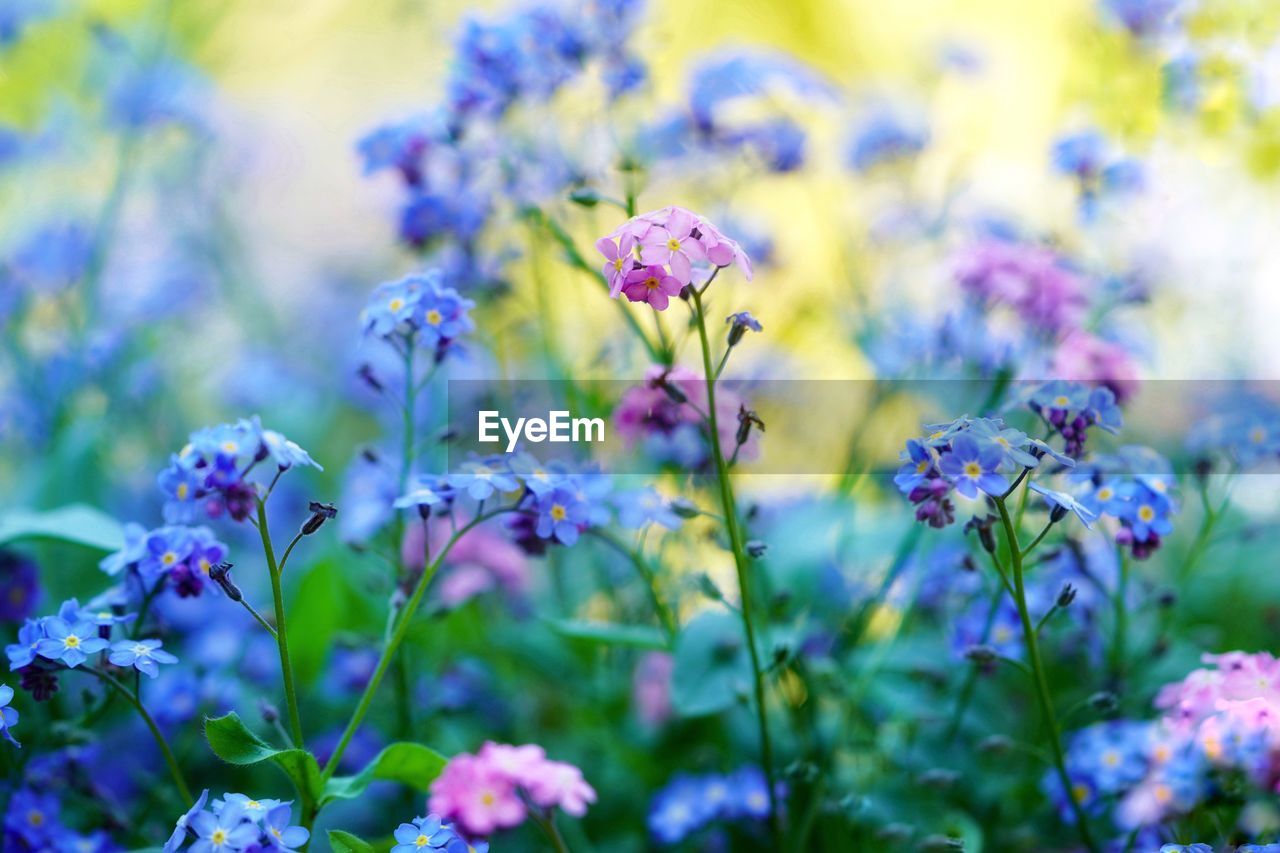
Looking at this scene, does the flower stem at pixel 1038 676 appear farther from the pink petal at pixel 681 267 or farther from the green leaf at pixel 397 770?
the green leaf at pixel 397 770

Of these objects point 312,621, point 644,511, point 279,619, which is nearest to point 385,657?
point 279,619

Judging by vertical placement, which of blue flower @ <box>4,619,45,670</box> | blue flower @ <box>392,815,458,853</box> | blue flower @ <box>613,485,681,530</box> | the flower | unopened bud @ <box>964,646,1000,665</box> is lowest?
blue flower @ <box>392,815,458,853</box>

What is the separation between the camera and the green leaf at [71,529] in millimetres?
1271

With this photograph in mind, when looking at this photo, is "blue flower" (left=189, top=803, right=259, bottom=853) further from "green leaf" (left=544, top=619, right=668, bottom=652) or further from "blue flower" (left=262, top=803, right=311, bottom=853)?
"green leaf" (left=544, top=619, right=668, bottom=652)

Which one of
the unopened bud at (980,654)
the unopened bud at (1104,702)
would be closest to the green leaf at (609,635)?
the unopened bud at (980,654)

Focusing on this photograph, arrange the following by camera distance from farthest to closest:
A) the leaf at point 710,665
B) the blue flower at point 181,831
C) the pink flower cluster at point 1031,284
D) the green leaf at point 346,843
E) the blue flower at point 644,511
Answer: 1. the pink flower cluster at point 1031,284
2. the leaf at point 710,665
3. the blue flower at point 644,511
4. the green leaf at point 346,843
5. the blue flower at point 181,831

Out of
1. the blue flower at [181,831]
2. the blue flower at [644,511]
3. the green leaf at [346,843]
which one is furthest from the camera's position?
the blue flower at [644,511]

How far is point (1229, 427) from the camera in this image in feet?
4.75

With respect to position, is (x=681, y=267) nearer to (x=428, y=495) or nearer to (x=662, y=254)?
(x=662, y=254)

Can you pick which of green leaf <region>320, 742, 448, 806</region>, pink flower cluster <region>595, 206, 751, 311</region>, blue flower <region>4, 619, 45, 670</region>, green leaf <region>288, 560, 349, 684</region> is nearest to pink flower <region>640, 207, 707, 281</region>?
pink flower cluster <region>595, 206, 751, 311</region>

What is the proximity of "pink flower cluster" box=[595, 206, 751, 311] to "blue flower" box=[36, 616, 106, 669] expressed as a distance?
21.8 inches

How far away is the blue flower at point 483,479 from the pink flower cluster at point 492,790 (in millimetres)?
263

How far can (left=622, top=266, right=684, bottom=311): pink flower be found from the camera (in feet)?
3.37

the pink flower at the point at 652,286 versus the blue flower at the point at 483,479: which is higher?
the pink flower at the point at 652,286
